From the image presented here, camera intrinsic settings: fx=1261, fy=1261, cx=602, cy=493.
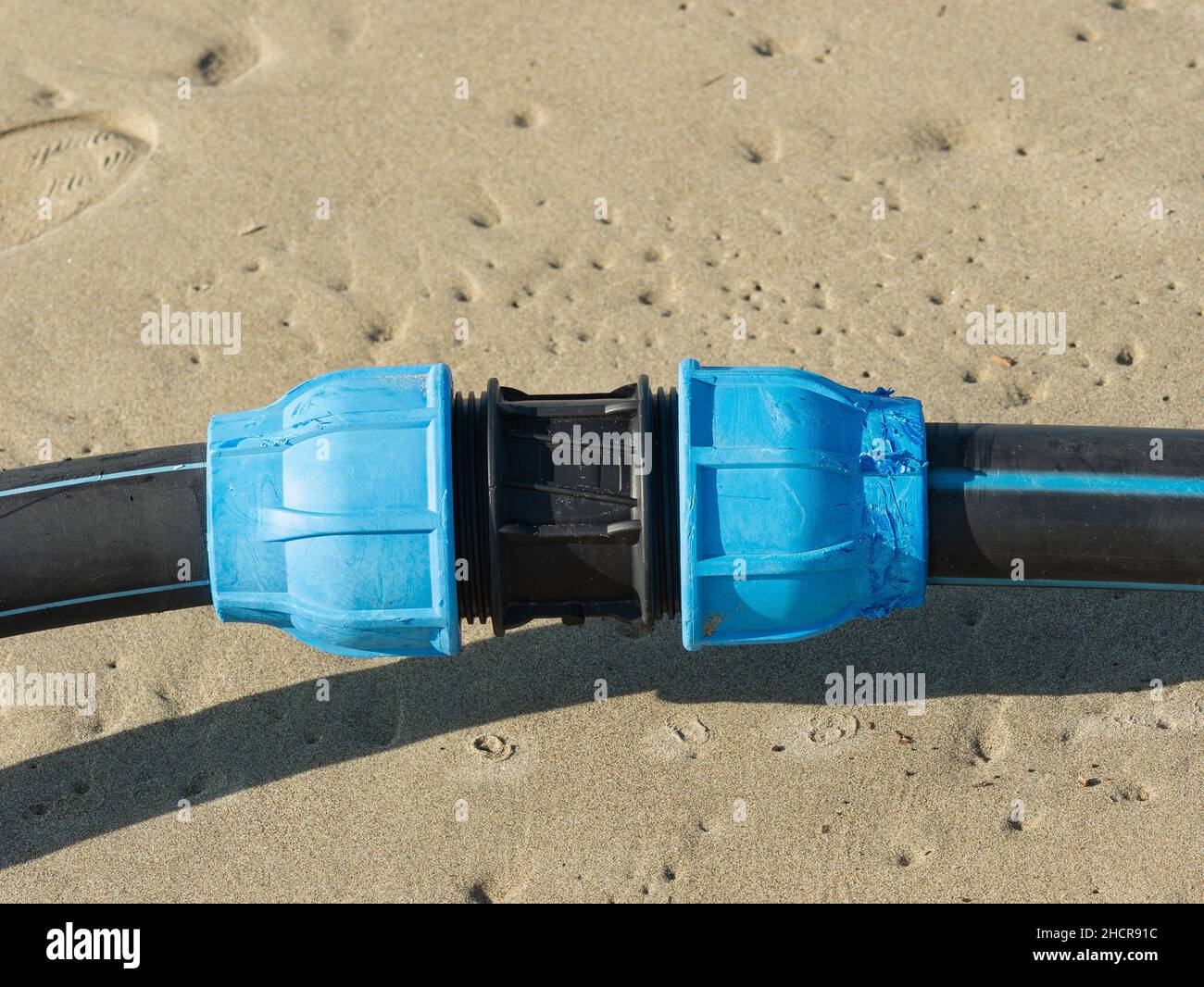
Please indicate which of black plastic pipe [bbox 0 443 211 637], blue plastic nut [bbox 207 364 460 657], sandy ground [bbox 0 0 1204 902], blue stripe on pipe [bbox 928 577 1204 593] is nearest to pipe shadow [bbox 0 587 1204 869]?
sandy ground [bbox 0 0 1204 902]

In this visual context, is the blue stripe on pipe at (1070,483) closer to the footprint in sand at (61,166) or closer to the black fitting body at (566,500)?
the black fitting body at (566,500)

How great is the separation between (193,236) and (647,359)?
2295 mm

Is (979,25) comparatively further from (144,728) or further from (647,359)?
(144,728)

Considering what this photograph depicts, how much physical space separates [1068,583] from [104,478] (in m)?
3.15

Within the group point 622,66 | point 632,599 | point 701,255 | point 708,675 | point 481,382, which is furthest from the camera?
point 622,66

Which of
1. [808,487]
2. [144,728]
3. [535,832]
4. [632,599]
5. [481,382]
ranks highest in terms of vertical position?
[481,382]

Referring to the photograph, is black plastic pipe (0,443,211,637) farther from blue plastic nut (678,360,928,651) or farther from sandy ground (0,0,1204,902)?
blue plastic nut (678,360,928,651)

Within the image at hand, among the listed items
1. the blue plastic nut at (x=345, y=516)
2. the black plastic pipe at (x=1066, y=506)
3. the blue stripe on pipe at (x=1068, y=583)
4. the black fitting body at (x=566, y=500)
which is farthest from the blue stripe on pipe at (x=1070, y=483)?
the blue plastic nut at (x=345, y=516)

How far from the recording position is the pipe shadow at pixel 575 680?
4.57 m

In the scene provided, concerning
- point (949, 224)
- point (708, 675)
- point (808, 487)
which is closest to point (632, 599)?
point (808, 487)

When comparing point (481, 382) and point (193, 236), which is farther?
point (193, 236)

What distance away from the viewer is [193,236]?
6.03 m

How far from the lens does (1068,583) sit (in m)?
4.11

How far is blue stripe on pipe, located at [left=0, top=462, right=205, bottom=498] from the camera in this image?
4.06 m
